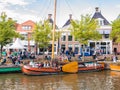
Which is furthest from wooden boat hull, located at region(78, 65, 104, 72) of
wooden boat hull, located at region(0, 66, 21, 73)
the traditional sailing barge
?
wooden boat hull, located at region(0, 66, 21, 73)

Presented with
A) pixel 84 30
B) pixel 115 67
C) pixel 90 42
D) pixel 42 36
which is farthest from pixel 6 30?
pixel 90 42

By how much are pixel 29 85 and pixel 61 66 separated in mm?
9280

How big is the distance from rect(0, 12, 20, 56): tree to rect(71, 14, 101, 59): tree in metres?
9.65

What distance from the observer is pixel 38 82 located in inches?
1225

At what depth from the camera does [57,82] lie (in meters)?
31.1

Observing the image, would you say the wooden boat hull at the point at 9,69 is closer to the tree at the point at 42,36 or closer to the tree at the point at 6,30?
the tree at the point at 6,30

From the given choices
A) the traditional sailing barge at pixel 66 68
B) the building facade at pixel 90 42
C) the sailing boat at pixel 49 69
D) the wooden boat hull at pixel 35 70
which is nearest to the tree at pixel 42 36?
the building facade at pixel 90 42

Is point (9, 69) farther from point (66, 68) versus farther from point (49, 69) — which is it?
point (66, 68)

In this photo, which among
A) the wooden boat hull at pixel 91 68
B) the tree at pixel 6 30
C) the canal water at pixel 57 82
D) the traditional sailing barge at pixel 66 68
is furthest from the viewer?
the tree at pixel 6 30

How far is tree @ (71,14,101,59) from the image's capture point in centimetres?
4909

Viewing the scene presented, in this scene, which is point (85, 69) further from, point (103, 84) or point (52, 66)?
point (103, 84)

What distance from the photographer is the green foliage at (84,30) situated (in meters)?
49.1

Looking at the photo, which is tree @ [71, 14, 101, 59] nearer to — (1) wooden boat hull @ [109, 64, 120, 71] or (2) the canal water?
(1) wooden boat hull @ [109, 64, 120, 71]

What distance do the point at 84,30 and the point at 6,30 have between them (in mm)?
12375
